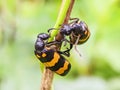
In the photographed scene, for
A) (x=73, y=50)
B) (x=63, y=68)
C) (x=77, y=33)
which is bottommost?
(x=63, y=68)

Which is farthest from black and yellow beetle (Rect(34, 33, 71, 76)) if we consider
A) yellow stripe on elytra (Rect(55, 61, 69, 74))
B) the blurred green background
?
the blurred green background

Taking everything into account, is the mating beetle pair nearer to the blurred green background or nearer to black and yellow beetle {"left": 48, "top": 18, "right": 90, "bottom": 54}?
black and yellow beetle {"left": 48, "top": 18, "right": 90, "bottom": 54}

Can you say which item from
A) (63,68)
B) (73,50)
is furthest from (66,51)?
(73,50)

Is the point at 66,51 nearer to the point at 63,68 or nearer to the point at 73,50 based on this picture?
the point at 63,68

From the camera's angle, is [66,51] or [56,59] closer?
[56,59]

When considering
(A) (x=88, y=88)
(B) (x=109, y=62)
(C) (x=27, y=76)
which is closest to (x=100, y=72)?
(B) (x=109, y=62)

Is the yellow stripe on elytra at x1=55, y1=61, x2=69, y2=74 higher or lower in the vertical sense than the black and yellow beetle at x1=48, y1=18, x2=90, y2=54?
lower

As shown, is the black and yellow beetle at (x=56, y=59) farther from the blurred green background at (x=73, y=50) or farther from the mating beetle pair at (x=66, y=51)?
the blurred green background at (x=73, y=50)

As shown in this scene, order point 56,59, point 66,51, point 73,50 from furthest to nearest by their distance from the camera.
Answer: point 73,50 → point 66,51 → point 56,59

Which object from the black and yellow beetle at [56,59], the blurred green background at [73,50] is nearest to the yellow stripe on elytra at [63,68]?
the black and yellow beetle at [56,59]
